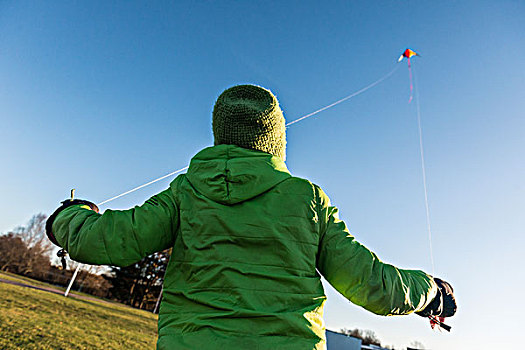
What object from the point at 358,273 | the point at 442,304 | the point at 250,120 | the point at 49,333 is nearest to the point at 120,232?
the point at 250,120

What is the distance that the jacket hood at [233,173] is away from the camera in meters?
1.24

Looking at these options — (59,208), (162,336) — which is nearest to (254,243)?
(162,336)

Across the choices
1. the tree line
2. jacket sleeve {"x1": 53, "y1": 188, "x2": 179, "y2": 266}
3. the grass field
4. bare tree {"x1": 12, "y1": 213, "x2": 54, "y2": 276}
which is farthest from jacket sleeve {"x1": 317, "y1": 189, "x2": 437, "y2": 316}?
bare tree {"x1": 12, "y1": 213, "x2": 54, "y2": 276}

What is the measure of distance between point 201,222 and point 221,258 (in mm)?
149

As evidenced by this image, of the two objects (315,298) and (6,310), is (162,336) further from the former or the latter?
(6,310)

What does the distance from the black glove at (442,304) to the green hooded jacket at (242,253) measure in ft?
0.37

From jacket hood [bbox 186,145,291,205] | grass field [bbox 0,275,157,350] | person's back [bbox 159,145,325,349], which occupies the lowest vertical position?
grass field [bbox 0,275,157,350]

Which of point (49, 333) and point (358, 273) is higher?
point (358, 273)

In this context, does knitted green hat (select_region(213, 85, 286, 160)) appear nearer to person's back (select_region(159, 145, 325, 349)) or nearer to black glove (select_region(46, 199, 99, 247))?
person's back (select_region(159, 145, 325, 349))

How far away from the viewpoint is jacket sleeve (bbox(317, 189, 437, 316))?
126 centimetres

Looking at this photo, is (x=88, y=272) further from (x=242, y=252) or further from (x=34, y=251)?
(x=242, y=252)

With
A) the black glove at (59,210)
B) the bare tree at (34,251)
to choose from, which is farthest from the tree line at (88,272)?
the black glove at (59,210)

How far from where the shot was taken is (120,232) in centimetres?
124

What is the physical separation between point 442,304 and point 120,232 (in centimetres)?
130
